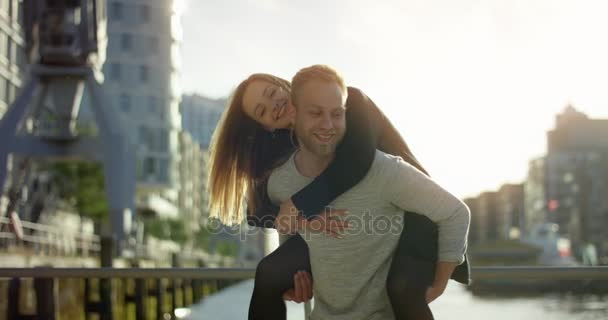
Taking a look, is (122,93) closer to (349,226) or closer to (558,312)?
(558,312)

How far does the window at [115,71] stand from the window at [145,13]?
4.50 meters

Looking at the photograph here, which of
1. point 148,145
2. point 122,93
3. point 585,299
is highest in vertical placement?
point 122,93

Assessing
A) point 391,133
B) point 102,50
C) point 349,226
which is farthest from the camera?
point 102,50

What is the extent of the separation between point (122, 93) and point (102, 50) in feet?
134

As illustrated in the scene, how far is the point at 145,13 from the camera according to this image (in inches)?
2709

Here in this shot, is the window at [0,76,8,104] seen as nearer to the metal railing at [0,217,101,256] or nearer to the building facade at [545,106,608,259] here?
the metal railing at [0,217,101,256]

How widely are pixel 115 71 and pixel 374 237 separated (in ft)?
229

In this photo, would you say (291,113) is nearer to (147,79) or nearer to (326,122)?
(326,122)

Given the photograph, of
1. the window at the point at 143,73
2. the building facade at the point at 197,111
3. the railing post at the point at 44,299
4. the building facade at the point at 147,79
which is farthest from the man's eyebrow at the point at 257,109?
the building facade at the point at 197,111

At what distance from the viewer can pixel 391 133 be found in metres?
2.69

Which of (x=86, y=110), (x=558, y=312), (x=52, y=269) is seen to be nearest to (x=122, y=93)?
(x=86, y=110)

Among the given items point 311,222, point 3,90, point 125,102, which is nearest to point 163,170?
point 125,102

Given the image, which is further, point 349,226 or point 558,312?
point 558,312

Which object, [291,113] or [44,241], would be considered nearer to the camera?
[291,113]
